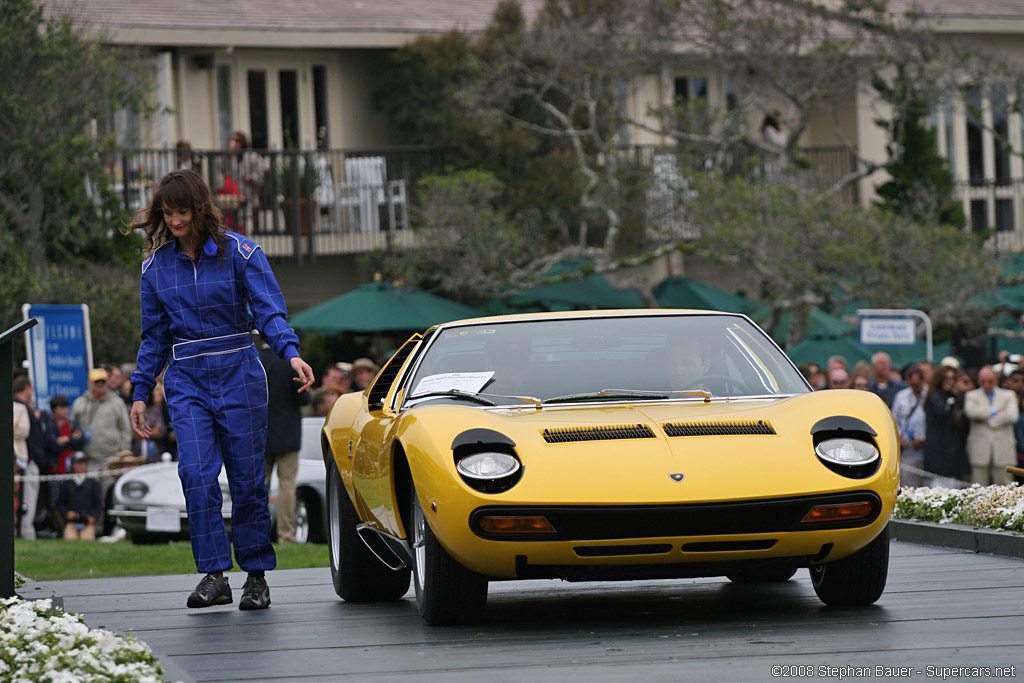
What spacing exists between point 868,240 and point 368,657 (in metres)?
18.7

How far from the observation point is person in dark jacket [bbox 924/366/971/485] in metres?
16.9

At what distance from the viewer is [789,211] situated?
24125mm

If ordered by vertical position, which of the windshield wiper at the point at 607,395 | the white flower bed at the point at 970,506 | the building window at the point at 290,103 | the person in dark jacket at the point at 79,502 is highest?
the building window at the point at 290,103

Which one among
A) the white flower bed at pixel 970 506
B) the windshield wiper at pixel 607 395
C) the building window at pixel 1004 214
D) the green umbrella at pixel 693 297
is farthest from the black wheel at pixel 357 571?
the building window at pixel 1004 214

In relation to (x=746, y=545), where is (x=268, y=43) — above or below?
above

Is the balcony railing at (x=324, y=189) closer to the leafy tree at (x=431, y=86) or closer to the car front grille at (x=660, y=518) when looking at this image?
the leafy tree at (x=431, y=86)

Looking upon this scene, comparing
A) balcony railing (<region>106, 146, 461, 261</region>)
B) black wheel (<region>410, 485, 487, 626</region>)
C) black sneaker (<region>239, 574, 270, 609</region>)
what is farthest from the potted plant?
black wheel (<region>410, 485, 487, 626</region>)

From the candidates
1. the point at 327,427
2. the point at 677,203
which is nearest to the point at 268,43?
the point at 677,203

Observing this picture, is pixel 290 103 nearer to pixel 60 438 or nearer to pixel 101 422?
pixel 101 422

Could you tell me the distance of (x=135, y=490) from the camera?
16.4 meters

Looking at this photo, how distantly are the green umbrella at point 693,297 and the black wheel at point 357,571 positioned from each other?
19.1 metres

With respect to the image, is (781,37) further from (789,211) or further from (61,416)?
(61,416)

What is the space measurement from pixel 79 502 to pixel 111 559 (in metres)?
5.32

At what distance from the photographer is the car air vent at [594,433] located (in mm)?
6391
